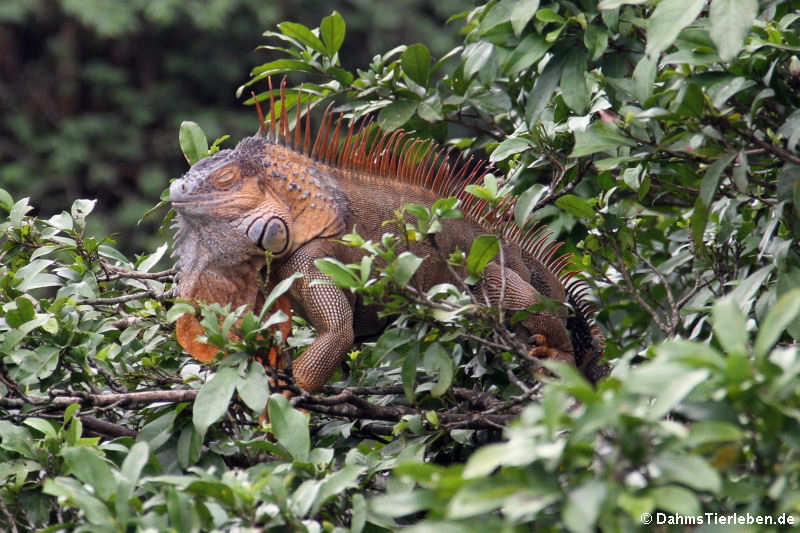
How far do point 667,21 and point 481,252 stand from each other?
0.62m

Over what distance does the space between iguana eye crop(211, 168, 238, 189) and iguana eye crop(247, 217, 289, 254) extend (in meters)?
0.12

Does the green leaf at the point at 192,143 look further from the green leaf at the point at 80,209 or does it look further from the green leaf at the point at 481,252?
the green leaf at the point at 481,252

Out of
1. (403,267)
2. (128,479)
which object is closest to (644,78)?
(403,267)

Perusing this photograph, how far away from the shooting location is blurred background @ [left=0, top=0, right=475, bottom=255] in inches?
413

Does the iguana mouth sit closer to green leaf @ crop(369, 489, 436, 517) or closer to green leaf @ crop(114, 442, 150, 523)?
green leaf @ crop(114, 442, 150, 523)

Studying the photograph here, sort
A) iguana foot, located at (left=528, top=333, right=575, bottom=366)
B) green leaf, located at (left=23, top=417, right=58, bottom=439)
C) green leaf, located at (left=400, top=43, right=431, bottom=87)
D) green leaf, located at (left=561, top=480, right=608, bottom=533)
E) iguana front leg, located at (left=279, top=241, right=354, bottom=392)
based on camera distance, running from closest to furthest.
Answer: green leaf, located at (left=561, top=480, right=608, bottom=533) < green leaf, located at (left=23, top=417, right=58, bottom=439) < iguana front leg, located at (left=279, top=241, right=354, bottom=392) < green leaf, located at (left=400, top=43, right=431, bottom=87) < iguana foot, located at (left=528, top=333, right=575, bottom=366)

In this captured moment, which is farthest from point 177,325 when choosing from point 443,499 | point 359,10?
point 359,10

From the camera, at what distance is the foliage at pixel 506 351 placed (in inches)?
55.6

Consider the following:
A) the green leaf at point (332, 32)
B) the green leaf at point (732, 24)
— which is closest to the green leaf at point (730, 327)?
the green leaf at point (732, 24)

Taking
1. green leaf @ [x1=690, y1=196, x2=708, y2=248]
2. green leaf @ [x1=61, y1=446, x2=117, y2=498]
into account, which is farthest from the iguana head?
green leaf @ [x1=690, y1=196, x2=708, y2=248]

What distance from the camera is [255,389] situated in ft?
7.00

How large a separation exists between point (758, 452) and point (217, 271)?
1.54m

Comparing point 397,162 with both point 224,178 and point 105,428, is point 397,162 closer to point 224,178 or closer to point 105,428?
point 224,178

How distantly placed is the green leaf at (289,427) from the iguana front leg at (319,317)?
0.43 metres
